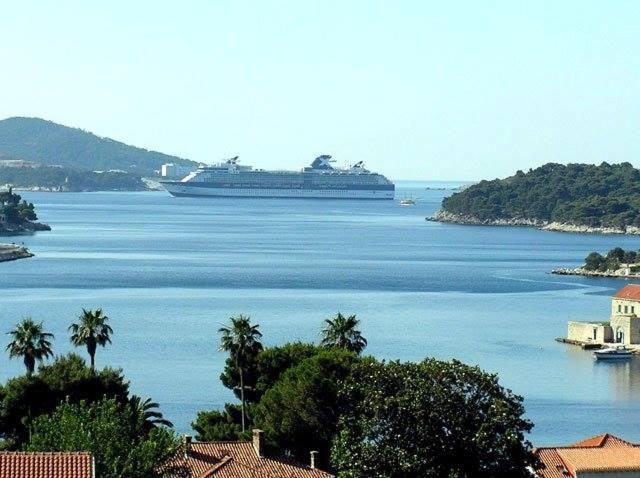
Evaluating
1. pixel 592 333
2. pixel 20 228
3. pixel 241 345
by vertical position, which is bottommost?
pixel 20 228

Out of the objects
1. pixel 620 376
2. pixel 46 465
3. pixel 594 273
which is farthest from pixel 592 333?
pixel 46 465

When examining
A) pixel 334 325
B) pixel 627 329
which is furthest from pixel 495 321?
pixel 334 325

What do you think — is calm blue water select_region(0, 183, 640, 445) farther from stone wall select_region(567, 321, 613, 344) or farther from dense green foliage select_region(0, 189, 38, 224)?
dense green foliage select_region(0, 189, 38, 224)

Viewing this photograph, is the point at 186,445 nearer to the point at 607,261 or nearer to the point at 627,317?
the point at 627,317

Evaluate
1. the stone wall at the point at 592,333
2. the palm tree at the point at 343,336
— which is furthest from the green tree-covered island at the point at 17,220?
the palm tree at the point at 343,336

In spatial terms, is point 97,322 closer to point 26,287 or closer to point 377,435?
point 377,435

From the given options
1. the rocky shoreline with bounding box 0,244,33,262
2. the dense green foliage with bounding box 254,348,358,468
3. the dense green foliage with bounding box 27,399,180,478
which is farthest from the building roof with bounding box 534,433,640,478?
the rocky shoreline with bounding box 0,244,33,262
